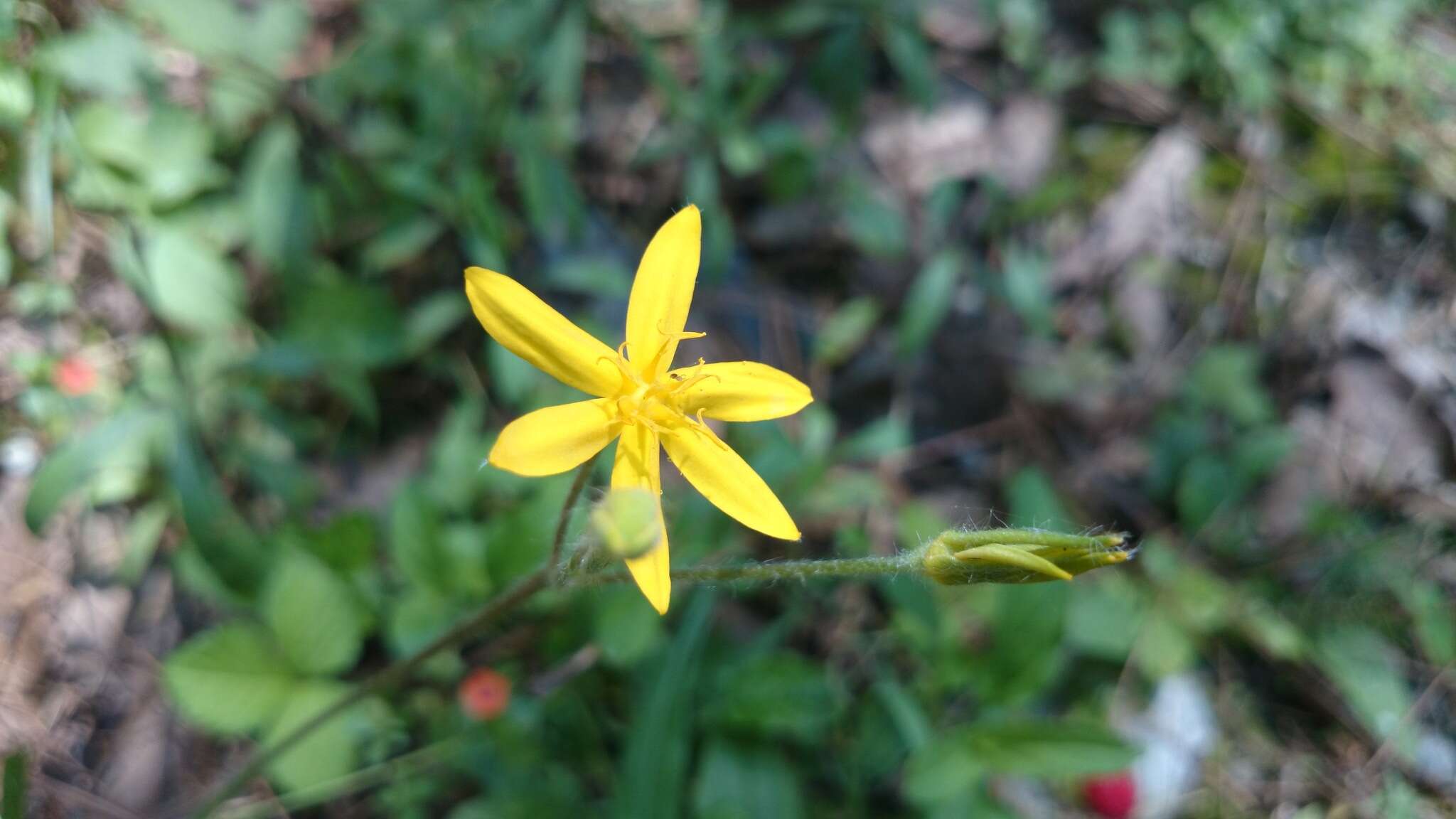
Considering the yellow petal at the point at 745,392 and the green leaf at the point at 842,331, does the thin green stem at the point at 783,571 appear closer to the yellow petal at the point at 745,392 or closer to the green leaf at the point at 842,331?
the yellow petal at the point at 745,392

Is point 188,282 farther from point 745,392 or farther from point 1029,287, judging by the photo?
point 1029,287

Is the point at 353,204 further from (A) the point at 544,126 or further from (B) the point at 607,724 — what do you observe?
(B) the point at 607,724

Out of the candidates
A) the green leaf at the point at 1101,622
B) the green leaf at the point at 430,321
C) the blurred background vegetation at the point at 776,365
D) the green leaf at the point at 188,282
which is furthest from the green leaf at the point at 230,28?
the green leaf at the point at 1101,622

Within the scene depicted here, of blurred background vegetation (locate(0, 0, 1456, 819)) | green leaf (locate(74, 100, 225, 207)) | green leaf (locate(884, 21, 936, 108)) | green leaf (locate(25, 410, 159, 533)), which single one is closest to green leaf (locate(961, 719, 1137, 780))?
blurred background vegetation (locate(0, 0, 1456, 819))

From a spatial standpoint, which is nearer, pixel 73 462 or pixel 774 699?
pixel 73 462

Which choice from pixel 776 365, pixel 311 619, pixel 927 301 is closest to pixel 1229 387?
pixel 927 301

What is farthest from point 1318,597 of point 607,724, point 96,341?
point 96,341

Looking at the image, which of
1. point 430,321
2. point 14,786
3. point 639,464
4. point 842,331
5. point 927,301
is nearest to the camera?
point 14,786
